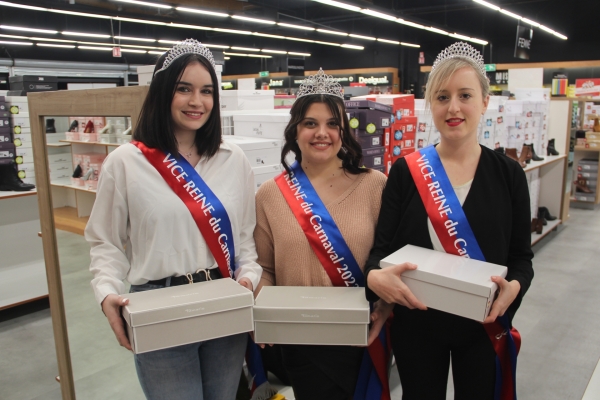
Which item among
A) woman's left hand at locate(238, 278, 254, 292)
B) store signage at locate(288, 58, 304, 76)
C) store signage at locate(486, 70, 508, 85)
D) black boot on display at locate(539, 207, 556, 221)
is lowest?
black boot on display at locate(539, 207, 556, 221)

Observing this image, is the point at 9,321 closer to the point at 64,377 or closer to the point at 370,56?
the point at 64,377

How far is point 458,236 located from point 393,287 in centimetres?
25

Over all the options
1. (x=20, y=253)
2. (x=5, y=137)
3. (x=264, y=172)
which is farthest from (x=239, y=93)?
(x=20, y=253)

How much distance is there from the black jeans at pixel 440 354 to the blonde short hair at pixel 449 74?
0.68m

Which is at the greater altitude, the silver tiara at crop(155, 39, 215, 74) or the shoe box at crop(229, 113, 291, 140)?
the silver tiara at crop(155, 39, 215, 74)

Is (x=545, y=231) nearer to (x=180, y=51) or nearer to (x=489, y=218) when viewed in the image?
(x=489, y=218)

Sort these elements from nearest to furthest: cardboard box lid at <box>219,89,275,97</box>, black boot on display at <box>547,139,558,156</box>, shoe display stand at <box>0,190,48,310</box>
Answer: cardboard box lid at <box>219,89,275,97</box> < shoe display stand at <box>0,190,48,310</box> < black boot on display at <box>547,139,558,156</box>

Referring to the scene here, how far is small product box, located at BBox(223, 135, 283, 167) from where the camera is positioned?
237cm

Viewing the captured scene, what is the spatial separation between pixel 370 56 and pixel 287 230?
20234 mm

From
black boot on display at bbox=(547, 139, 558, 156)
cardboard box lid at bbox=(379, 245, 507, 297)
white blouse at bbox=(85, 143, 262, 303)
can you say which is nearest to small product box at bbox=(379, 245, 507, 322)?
cardboard box lid at bbox=(379, 245, 507, 297)

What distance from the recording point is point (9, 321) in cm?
389

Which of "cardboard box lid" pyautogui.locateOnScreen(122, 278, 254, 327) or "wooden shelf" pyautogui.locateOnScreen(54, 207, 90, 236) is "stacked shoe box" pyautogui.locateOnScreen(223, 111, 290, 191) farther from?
"cardboard box lid" pyautogui.locateOnScreen(122, 278, 254, 327)

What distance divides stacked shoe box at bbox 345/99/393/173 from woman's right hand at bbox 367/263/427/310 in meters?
1.40

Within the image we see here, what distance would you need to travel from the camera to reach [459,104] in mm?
1407
